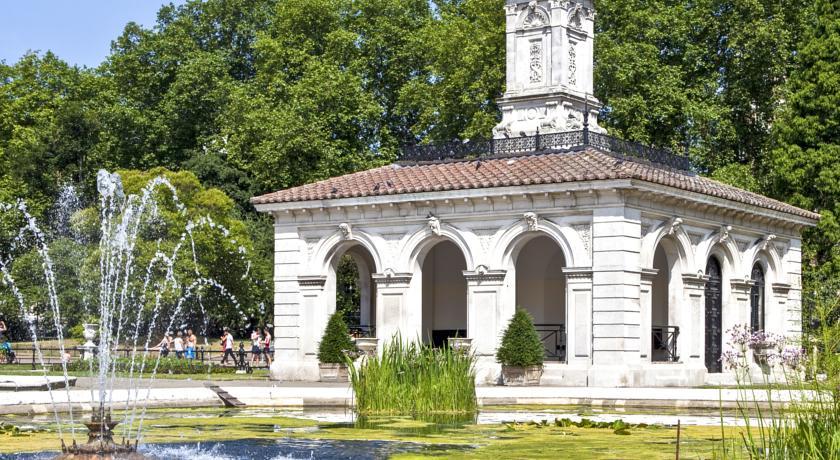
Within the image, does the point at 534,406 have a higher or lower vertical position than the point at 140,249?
lower

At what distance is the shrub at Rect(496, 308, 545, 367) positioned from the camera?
31.5 metres

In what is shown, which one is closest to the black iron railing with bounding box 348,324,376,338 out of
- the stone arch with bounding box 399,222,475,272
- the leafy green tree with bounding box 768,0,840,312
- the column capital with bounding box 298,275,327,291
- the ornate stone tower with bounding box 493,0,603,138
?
the column capital with bounding box 298,275,327,291

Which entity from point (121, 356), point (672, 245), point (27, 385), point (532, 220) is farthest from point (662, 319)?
point (121, 356)

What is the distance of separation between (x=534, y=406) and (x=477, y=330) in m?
9.14

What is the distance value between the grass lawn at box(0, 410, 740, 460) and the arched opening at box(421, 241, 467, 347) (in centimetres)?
1818

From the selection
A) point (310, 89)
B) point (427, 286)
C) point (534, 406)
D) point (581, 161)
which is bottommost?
point (534, 406)

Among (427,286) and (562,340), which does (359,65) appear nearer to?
(427,286)

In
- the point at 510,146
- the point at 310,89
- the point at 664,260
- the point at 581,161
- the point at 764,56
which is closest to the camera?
the point at 581,161

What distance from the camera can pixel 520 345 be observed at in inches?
1241

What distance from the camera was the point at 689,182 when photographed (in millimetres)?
34375

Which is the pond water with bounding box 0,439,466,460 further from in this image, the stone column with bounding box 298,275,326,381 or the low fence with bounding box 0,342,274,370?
the low fence with bounding box 0,342,274,370

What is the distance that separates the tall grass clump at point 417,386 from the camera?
73.0 ft

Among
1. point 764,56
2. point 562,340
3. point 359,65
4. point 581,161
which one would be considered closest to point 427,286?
point 562,340

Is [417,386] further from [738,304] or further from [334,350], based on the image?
[738,304]
